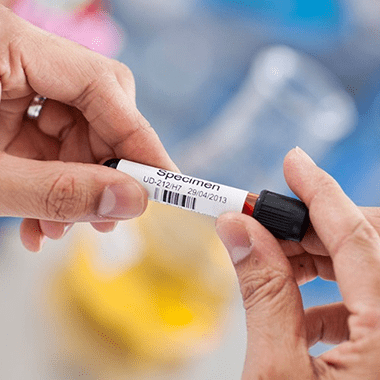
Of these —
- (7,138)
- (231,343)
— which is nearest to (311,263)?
(231,343)

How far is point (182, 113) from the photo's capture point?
50.5 inches

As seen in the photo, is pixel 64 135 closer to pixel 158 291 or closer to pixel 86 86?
pixel 86 86

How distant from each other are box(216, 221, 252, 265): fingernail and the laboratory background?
1.64 feet

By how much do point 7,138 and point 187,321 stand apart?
541 mm

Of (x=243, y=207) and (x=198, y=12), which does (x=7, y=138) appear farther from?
(x=198, y=12)

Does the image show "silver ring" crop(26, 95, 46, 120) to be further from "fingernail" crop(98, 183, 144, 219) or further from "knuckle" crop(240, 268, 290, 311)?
"knuckle" crop(240, 268, 290, 311)

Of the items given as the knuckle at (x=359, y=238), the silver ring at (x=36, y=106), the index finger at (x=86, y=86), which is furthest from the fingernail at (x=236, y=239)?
the silver ring at (x=36, y=106)

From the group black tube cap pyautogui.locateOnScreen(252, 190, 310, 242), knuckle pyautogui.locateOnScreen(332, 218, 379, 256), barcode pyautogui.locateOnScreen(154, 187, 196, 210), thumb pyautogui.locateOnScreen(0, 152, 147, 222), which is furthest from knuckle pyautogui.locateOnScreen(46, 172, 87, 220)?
knuckle pyautogui.locateOnScreen(332, 218, 379, 256)

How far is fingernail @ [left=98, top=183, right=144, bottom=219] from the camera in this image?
0.68m

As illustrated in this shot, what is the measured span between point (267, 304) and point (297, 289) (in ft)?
0.14

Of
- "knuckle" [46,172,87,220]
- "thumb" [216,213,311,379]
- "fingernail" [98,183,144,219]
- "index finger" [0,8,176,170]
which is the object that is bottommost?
"thumb" [216,213,311,379]

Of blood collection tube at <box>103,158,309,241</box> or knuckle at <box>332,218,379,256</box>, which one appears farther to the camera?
blood collection tube at <box>103,158,309,241</box>

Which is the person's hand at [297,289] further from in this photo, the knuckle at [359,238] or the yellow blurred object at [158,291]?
the yellow blurred object at [158,291]

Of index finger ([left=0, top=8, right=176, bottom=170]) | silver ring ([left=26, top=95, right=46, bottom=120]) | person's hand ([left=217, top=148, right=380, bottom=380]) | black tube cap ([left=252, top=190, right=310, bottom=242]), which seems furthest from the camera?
silver ring ([left=26, top=95, right=46, bottom=120])
